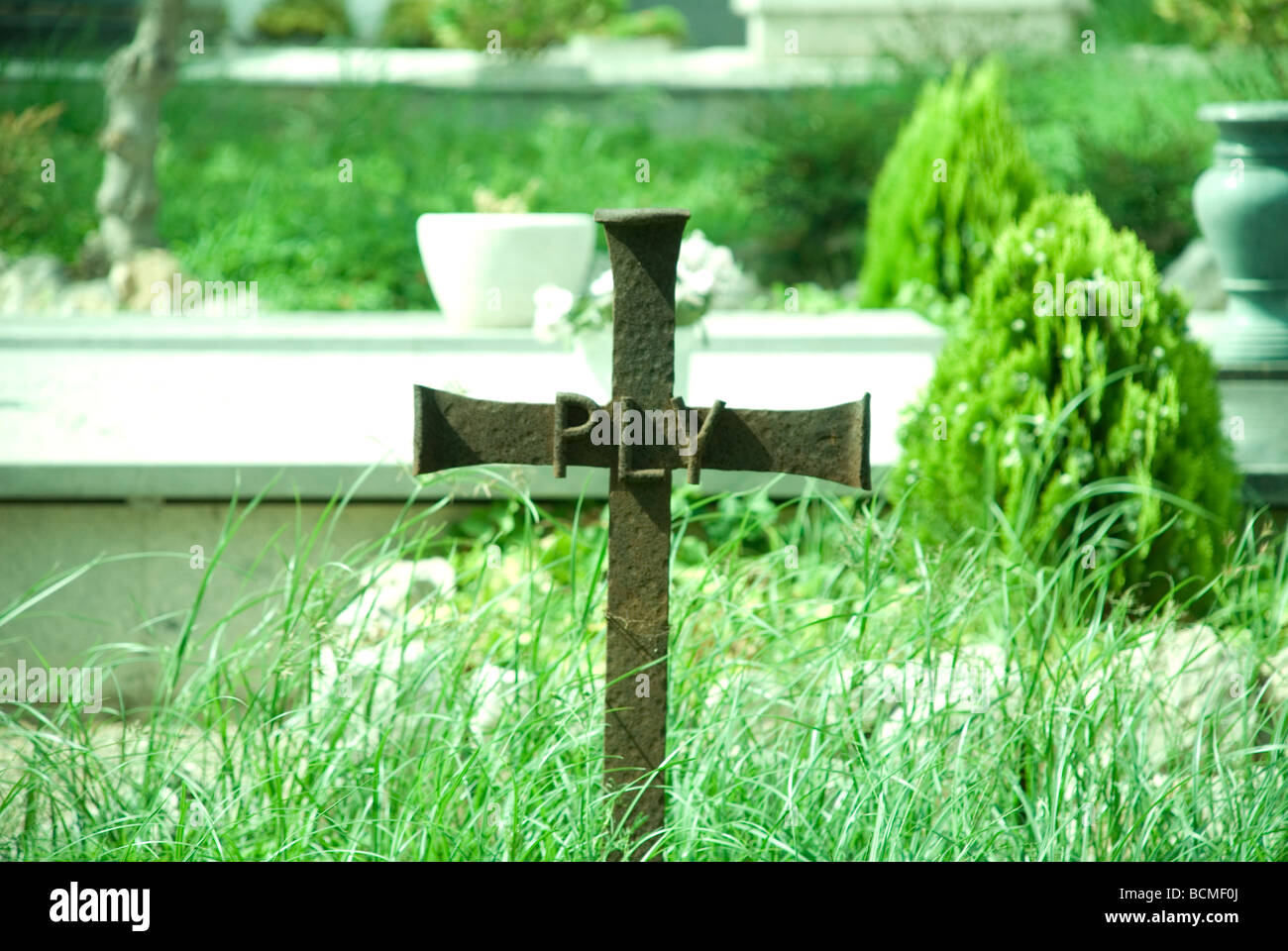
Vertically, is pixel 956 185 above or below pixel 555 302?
above

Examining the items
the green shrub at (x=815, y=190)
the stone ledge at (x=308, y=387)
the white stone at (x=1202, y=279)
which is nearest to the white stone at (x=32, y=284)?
the stone ledge at (x=308, y=387)

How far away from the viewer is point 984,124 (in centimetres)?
762

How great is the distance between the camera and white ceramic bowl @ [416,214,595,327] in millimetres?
6676

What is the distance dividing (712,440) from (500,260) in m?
4.72

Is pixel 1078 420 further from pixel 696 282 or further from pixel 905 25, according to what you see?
pixel 905 25

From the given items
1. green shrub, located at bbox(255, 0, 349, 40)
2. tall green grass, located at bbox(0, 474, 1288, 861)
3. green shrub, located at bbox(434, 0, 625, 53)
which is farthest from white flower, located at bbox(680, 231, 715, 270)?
green shrub, located at bbox(255, 0, 349, 40)

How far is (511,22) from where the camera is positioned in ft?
46.7

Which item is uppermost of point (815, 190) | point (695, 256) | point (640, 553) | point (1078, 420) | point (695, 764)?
point (815, 190)

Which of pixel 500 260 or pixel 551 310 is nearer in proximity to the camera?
pixel 551 310

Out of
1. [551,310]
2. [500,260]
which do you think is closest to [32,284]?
[500,260]

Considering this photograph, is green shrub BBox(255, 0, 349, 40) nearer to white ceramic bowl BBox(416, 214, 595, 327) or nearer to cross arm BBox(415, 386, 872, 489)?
white ceramic bowl BBox(416, 214, 595, 327)

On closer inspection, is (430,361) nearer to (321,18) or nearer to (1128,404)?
(1128,404)

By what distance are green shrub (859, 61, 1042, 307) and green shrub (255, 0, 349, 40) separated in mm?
11529
